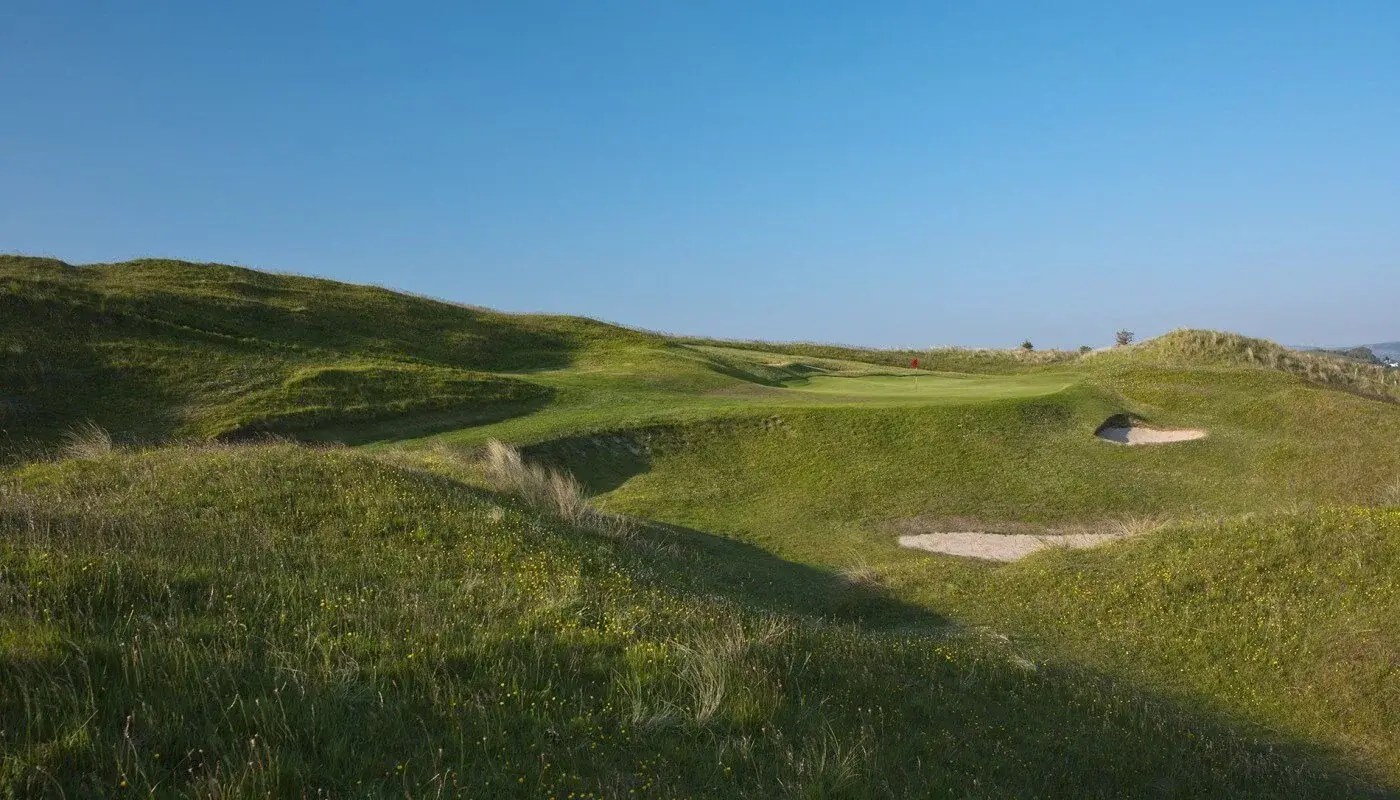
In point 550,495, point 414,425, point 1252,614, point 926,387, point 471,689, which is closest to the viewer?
point 471,689

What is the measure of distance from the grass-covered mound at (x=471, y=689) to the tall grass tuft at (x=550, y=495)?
4.29m

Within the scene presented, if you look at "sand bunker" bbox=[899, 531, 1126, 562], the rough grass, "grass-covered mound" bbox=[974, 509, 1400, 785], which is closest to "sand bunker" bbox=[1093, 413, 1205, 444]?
"sand bunker" bbox=[899, 531, 1126, 562]

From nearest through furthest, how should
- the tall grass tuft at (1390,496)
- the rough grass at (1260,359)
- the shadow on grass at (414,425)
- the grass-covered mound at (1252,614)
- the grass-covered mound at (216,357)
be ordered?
the grass-covered mound at (1252,614) → the tall grass tuft at (1390,496) → the grass-covered mound at (216,357) → the shadow on grass at (414,425) → the rough grass at (1260,359)

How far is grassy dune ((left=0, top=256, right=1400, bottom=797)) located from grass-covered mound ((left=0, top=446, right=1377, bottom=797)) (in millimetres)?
32

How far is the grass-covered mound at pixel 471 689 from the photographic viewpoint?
14.3 feet

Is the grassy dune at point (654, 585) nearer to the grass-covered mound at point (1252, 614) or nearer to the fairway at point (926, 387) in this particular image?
the grass-covered mound at point (1252, 614)

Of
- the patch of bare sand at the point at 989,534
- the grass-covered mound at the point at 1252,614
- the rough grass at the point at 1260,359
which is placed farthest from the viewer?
the rough grass at the point at 1260,359

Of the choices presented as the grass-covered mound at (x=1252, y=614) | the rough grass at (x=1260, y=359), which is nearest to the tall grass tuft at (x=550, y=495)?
the grass-covered mound at (x=1252, y=614)

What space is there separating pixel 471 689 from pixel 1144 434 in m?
27.4

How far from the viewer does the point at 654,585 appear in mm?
10406

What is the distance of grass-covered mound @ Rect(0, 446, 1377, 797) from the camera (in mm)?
4352

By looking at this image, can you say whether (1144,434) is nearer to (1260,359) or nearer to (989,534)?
(989,534)

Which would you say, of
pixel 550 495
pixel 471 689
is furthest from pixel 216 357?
pixel 471 689

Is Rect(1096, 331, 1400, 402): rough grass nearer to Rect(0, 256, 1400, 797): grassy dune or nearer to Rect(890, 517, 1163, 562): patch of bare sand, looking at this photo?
Rect(0, 256, 1400, 797): grassy dune
